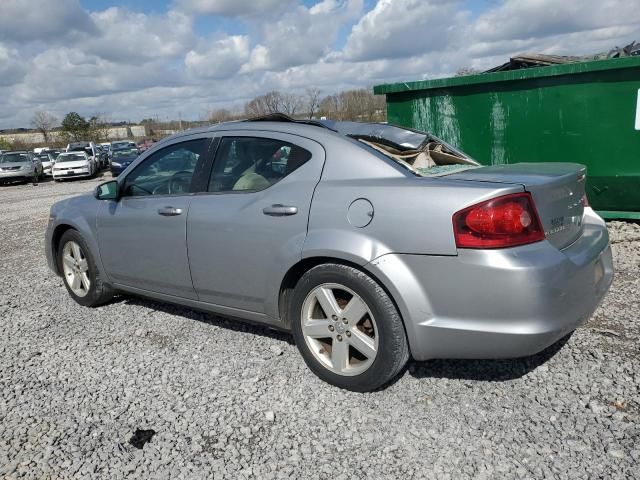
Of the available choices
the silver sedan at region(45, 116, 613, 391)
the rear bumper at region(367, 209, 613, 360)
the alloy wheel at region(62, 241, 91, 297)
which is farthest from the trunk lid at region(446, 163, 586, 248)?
the alloy wheel at region(62, 241, 91, 297)

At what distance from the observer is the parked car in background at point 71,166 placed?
946 inches

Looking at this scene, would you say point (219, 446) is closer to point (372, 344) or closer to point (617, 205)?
point (372, 344)

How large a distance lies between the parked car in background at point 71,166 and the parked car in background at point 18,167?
1102 mm

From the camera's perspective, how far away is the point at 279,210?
123 inches

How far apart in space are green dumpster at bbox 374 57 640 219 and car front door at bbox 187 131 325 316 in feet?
12.1

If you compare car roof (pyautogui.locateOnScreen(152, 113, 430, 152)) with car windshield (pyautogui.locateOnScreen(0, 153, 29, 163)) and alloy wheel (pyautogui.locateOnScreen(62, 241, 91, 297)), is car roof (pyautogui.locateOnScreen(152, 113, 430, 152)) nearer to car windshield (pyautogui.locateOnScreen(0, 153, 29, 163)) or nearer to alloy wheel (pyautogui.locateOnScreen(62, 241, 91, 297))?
alloy wheel (pyautogui.locateOnScreen(62, 241, 91, 297))

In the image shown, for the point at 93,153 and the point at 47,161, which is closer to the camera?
the point at 47,161

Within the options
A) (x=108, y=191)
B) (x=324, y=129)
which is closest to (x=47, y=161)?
(x=108, y=191)

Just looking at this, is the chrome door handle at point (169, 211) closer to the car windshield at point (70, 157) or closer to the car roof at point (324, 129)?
the car roof at point (324, 129)

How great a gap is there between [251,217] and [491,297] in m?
1.51

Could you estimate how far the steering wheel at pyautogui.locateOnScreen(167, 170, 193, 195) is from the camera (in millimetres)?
3768

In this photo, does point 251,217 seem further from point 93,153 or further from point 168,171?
point 93,153

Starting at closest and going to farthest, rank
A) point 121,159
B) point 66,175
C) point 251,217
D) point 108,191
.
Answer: point 251,217, point 108,191, point 66,175, point 121,159

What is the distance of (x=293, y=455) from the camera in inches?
100
